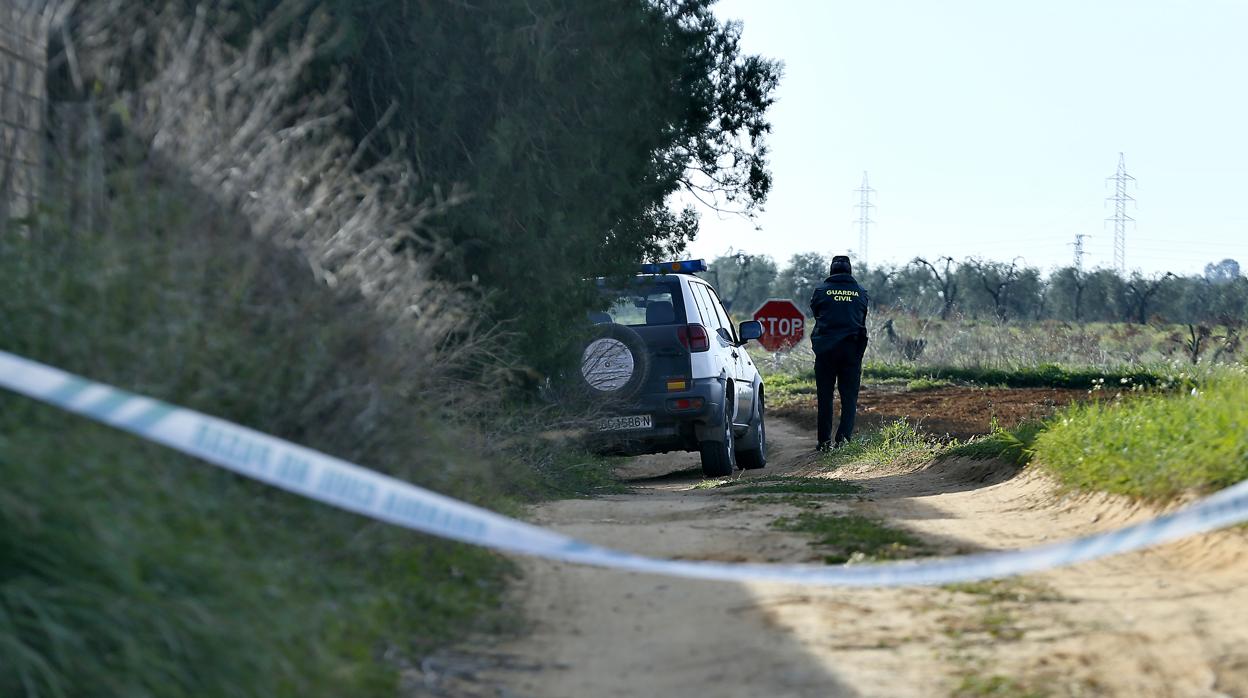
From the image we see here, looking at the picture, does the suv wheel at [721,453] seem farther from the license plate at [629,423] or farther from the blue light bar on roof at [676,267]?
the blue light bar on roof at [676,267]

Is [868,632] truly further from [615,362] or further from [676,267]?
[676,267]

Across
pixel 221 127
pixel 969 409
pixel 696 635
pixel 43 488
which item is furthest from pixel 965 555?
pixel 969 409

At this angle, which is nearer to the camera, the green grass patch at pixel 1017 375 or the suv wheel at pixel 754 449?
the suv wheel at pixel 754 449

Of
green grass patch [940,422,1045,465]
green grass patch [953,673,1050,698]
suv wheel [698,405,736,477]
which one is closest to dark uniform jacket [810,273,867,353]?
suv wheel [698,405,736,477]

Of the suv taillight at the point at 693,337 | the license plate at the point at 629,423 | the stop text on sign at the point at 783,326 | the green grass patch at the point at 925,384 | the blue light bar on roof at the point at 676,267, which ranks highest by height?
the blue light bar on roof at the point at 676,267

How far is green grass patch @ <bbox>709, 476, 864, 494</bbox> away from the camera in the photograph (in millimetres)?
10375

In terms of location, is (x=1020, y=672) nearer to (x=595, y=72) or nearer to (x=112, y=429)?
(x=112, y=429)

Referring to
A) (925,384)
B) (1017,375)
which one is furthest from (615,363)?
(1017,375)

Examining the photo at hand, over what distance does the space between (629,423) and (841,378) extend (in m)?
3.67

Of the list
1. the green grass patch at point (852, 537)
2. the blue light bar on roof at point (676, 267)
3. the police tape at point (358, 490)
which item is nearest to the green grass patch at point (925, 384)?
the blue light bar on roof at point (676, 267)

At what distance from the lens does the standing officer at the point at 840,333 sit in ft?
48.9

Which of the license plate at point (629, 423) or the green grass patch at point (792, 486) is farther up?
the license plate at point (629, 423)

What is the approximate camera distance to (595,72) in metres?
10.2

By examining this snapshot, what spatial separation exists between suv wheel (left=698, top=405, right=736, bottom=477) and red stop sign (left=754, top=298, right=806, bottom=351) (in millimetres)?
13181
